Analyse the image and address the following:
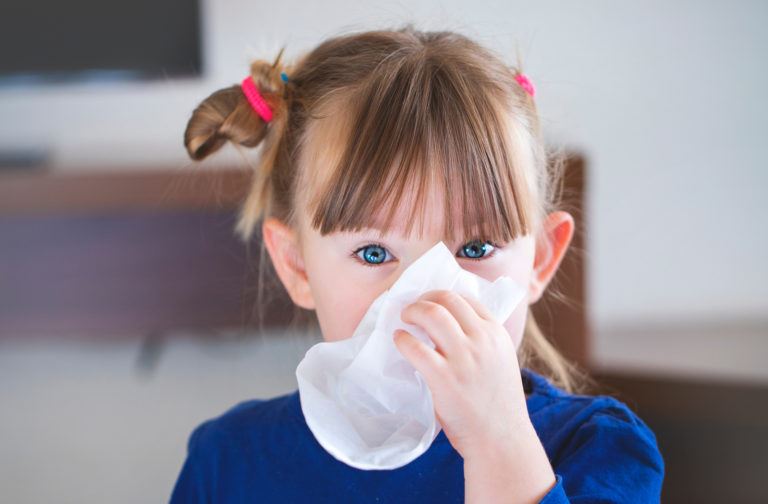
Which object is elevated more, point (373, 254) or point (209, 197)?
point (373, 254)

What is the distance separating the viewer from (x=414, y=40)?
75 cm

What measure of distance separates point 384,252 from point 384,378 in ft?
0.33

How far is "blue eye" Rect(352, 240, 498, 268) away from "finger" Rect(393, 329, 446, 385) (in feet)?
0.33

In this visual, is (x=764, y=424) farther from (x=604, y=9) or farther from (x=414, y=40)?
(x=414, y=40)

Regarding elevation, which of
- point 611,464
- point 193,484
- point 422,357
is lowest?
point 193,484

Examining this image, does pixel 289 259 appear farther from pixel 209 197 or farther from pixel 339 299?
pixel 209 197

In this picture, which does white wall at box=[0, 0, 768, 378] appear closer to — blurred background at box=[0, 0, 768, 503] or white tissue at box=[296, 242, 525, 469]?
blurred background at box=[0, 0, 768, 503]

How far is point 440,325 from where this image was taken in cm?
57

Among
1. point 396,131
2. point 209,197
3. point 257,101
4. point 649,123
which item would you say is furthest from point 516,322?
point 649,123

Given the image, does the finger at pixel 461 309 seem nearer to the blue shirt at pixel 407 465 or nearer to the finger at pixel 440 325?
the finger at pixel 440 325

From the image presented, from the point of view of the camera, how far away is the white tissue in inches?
23.9

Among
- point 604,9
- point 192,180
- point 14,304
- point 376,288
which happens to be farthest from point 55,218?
point 376,288

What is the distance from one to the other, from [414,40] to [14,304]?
1.67 metres

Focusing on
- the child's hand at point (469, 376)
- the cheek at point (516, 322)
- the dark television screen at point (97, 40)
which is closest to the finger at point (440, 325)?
the child's hand at point (469, 376)
